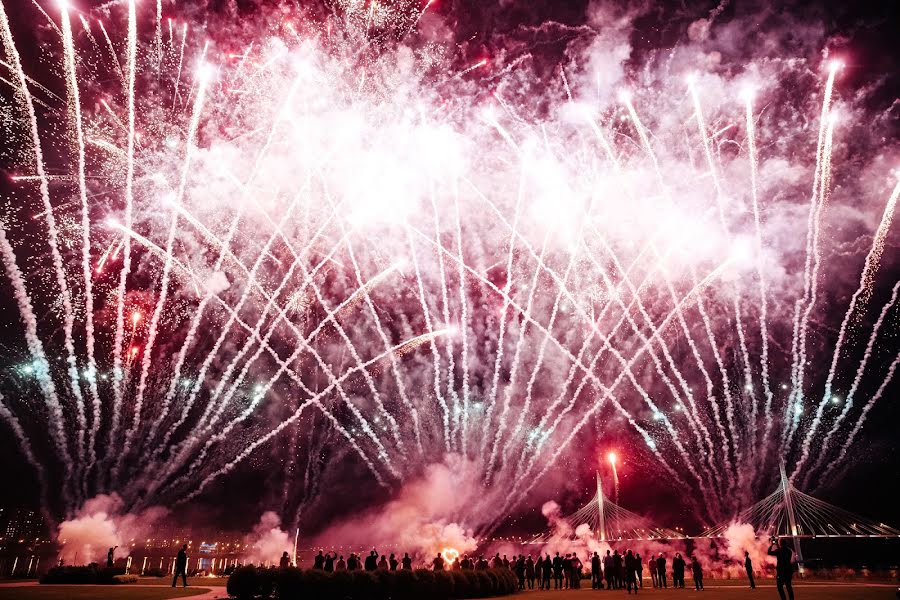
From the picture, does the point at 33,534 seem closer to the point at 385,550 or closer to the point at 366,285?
the point at 385,550

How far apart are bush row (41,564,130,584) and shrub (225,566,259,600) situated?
8.67m

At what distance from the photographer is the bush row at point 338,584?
42.5ft

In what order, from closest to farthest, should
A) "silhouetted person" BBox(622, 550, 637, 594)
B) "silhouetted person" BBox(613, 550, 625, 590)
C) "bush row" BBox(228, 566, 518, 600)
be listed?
"bush row" BBox(228, 566, 518, 600) → "silhouetted person" BBox(622, 550, 637, 594) → "silhouetted person" BBox(613, 550, 625, 590)

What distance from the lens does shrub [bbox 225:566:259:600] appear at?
43.9ft

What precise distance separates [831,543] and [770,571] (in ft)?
72.9

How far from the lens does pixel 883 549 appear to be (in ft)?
150

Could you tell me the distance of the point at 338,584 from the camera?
13.1 meters

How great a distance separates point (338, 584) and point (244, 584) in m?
2.44

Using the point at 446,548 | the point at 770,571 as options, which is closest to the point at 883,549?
the point at 770,571

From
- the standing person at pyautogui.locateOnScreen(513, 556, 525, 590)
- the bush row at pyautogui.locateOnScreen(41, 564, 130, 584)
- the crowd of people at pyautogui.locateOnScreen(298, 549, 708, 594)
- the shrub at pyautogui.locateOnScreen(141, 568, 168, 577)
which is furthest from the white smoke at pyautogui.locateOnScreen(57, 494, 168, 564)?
the standing person at pyautogui.locateOnScreen(513, 556, 525, 590)

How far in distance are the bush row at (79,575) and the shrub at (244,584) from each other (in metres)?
8.67

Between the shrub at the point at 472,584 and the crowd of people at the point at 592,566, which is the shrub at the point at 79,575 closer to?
the crowd of people at the point at 592,566

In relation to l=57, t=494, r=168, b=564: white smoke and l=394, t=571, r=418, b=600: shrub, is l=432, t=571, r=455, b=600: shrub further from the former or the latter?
l=57, t=494, r=168, b=564: white smoke

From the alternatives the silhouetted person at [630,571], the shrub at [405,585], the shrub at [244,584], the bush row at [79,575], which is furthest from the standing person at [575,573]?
the bush row at [79,575]
